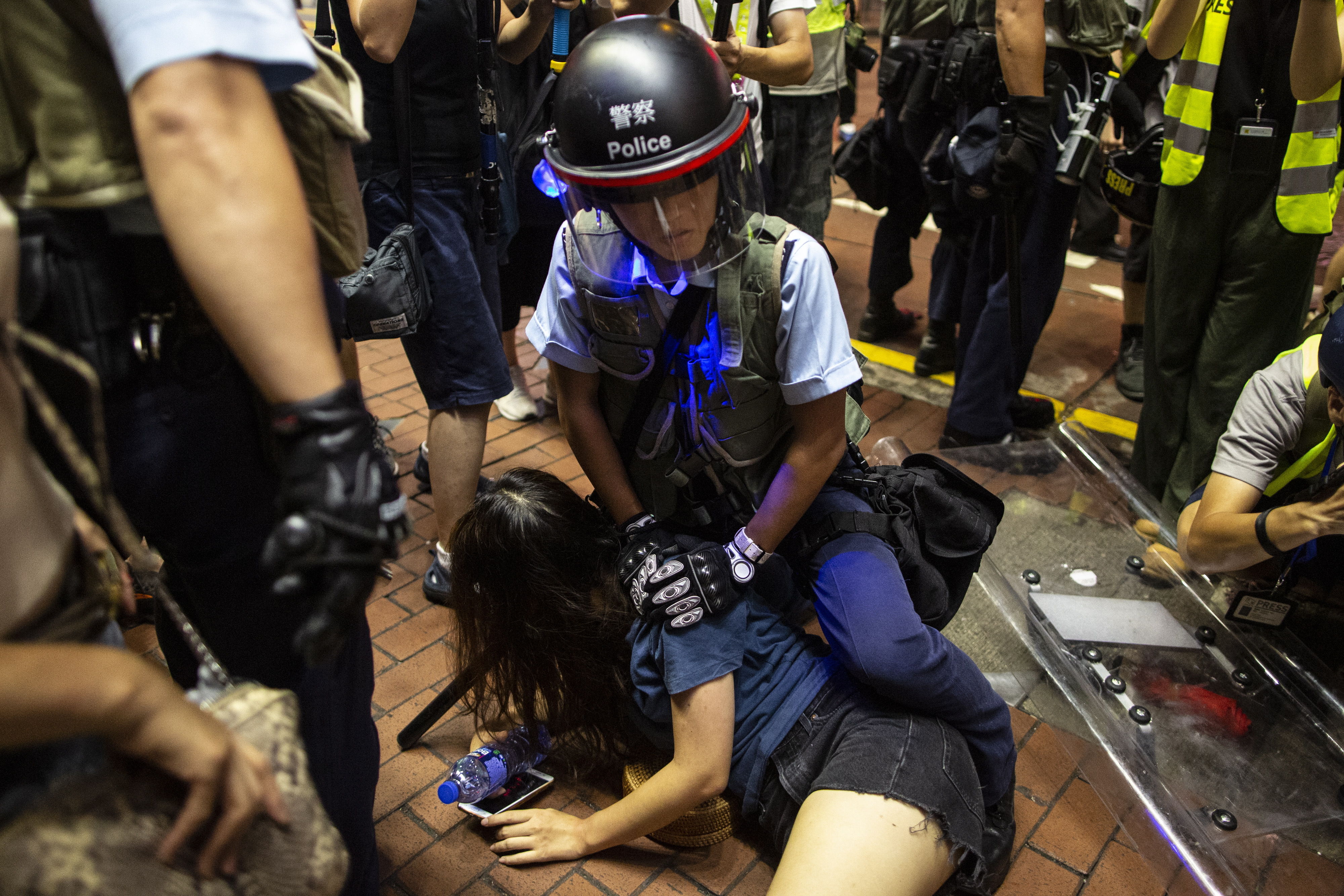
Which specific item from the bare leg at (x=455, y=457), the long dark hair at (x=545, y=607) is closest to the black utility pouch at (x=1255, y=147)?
the long dark hair at (x=545, y=607)

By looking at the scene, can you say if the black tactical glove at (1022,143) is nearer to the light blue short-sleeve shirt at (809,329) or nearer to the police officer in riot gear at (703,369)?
the police officer in riot gear at (703,369)

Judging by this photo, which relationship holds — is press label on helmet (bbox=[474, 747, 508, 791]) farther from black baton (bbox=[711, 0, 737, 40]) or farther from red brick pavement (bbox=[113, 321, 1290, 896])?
black baton (bbox=[711, 0, 737, 40])

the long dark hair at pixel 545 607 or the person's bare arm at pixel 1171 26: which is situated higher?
the person's bare arm at pixel 1171 26

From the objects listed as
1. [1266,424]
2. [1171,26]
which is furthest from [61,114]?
[1171,26]

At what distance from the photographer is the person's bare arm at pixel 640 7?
2852mm

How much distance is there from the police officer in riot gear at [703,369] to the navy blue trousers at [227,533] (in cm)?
75

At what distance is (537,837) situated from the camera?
2.16 meters

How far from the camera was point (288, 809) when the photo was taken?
1.07 m

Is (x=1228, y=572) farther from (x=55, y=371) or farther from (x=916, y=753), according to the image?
(x=55, y=371)

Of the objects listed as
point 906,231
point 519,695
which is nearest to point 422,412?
point 519,695

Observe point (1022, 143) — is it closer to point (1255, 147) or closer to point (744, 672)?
point (1255, 147)

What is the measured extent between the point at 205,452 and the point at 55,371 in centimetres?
20

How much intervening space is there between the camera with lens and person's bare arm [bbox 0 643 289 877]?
172 inches

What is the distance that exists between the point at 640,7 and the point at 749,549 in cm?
174
